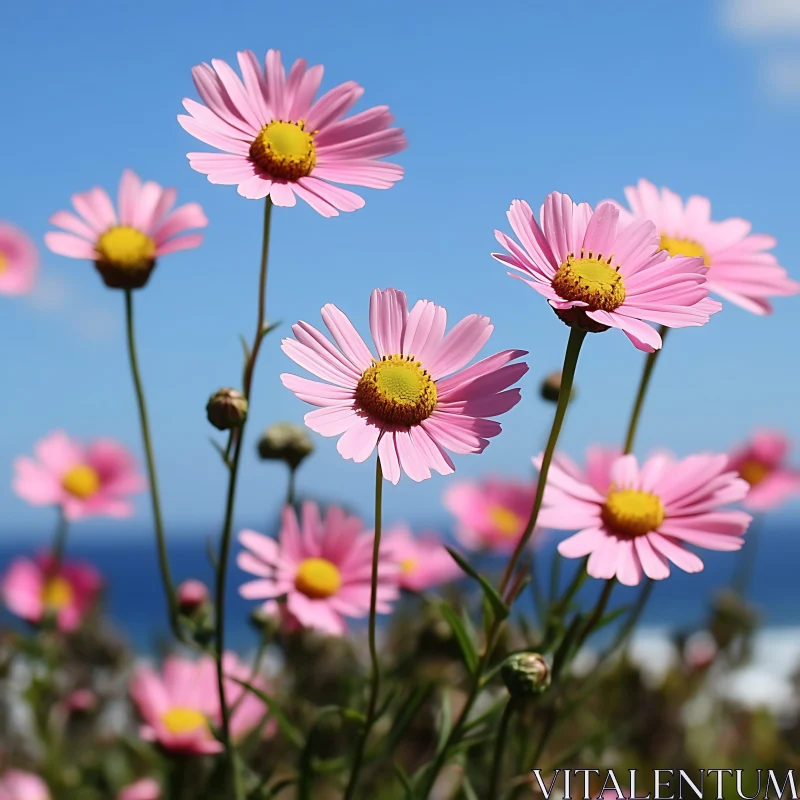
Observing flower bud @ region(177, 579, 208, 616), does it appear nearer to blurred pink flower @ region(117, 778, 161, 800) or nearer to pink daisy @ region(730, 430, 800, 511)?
blurred pink flower @ region(117, 778, 161, 800)

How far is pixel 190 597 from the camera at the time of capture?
41.0 inches

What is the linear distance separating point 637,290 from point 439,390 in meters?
0.13

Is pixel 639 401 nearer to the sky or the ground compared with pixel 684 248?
nearer to the ground

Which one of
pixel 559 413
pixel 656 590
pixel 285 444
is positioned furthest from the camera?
pixel 656 590

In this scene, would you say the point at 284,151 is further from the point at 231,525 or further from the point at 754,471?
the point at 754,471

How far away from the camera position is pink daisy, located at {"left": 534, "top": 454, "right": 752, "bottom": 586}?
24.4 inches

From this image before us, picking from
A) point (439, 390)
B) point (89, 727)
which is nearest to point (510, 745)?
point (439, 390)

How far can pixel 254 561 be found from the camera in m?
0.88

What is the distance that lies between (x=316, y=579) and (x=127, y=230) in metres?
0.35

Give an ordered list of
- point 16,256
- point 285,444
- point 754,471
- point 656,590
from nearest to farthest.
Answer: point 285,444, point 754,471, point 16,256, point 656,590

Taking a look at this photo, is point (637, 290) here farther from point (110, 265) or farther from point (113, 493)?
point (113, 493)

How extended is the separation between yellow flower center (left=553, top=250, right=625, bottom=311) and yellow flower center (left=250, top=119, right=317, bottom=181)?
0.62 feet

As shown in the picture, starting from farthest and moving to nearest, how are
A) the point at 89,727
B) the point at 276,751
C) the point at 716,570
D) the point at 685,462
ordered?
1. the point at 716,570
2. the point at 89,727
3. the point at 276,751
4. the point at 685,462

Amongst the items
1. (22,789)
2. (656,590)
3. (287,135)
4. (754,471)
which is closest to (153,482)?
(287,135)
